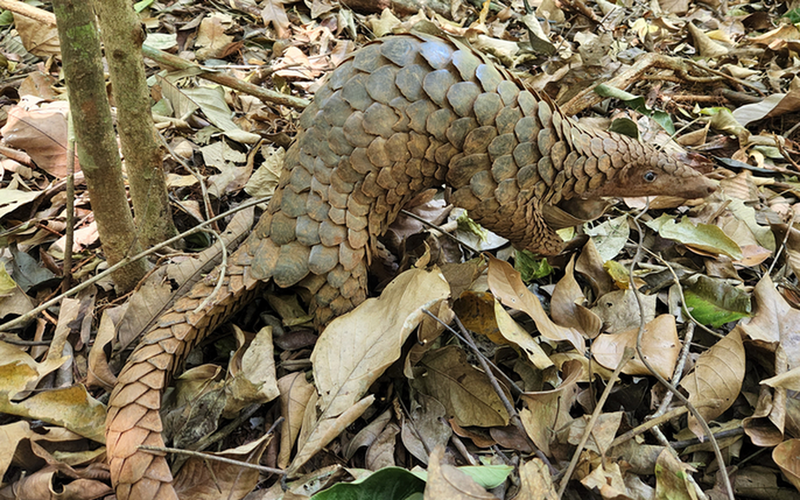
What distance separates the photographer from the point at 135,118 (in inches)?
68.3

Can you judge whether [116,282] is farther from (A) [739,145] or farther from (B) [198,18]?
(A) [739,145]

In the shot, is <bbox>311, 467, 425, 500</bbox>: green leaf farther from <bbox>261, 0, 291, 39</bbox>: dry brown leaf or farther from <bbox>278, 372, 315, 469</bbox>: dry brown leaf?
<bbox>261, 0, 291, 39</bbox>: dry brown leaf

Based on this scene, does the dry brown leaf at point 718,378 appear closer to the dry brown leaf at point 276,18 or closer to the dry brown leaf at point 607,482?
the dry brown leaf at point 607,482

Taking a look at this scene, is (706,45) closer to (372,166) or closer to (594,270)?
(594,270)

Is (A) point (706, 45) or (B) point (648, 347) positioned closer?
(B) point (648, 347)

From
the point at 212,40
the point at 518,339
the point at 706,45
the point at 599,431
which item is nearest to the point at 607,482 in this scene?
the point at 599,431

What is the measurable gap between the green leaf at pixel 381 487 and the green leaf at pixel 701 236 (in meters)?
1.64

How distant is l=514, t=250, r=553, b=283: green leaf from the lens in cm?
225

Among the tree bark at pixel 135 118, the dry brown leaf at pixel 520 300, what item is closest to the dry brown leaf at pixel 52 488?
the tree bark at pixel 135 118

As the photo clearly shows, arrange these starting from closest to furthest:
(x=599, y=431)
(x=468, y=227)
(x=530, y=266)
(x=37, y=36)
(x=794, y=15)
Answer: (x=599, y=431)
(x=530, y=266)
(x=468, y=227)
(x=37, y=36)
(x=794, y=15)

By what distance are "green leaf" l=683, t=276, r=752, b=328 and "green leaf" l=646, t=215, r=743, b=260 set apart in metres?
0.18

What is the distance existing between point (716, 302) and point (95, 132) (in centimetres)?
220

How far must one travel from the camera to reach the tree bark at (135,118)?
1.61 metres

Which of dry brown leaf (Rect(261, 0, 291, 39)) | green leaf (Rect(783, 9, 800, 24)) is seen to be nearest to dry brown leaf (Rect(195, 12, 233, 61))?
dry brown leaf (Rect(261, 0, 291, 39))
